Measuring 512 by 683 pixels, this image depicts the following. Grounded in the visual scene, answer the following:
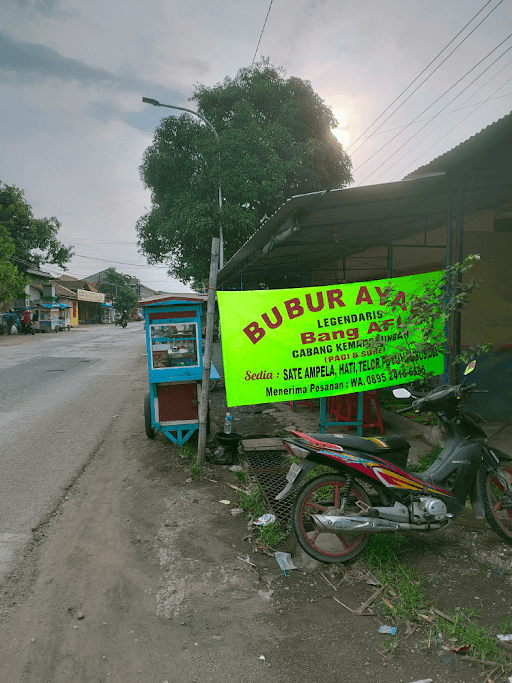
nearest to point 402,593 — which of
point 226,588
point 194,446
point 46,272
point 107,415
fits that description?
point 226,588

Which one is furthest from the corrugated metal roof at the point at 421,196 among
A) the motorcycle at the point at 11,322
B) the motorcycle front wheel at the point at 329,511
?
the motorcycle at the point at 11,322

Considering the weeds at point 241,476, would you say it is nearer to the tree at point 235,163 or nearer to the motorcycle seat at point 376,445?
the motorcycle seat at point 376,445

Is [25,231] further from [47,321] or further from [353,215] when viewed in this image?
[353,215]

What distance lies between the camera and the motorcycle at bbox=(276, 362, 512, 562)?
3.20m

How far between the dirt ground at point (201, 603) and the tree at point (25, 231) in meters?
36.7

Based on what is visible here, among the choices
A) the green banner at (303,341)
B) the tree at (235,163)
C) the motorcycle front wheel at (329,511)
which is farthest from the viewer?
the tree at (235,163)

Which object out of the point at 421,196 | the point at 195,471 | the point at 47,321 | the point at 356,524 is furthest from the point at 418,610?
the point at 47,321

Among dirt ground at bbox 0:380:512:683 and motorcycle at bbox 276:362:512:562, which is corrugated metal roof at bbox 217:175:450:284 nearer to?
motorcycle at bbox 276:362:512:562

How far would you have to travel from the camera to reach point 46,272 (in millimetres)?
40688

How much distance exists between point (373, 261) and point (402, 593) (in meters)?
11.1

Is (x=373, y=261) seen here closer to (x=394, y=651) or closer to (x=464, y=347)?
(x=464, y=347)

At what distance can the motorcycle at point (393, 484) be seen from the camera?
10.5 ft

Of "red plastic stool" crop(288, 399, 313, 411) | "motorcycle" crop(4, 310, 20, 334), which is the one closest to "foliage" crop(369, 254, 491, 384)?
"red plastic stool" crop(288, 399, 313, 411)

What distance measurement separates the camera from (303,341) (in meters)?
4.70
